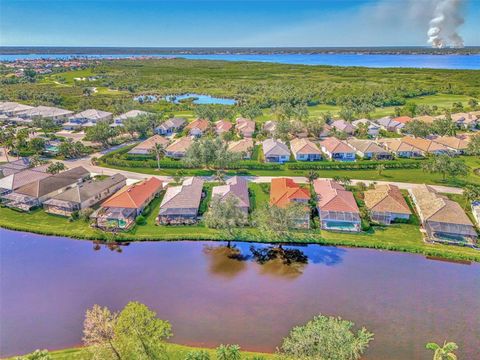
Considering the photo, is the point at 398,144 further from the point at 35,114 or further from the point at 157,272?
the point at 35,114

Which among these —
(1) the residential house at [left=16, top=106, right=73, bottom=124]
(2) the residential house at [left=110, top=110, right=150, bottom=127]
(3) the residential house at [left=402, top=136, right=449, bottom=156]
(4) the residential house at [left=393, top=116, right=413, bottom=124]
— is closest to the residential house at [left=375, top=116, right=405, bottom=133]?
(4) the residential house at [left=393, top=116, right=413, bottom=124]

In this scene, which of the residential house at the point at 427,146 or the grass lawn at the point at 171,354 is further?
the residential house at the point at 427,146

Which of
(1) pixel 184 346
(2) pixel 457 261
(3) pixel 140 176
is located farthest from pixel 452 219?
(3) pixel 140 176

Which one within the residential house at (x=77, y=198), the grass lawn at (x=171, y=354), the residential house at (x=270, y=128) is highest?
the residential house at (x=270, y=128)

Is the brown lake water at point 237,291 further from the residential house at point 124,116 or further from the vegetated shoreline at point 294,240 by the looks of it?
the residential house at point 124,116

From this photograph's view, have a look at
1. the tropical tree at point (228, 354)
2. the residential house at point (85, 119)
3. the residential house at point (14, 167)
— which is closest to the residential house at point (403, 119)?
the residential house at point (85, 119)

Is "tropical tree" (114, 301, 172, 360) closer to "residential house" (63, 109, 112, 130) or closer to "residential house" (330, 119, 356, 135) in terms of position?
"residential house" (330, 119, 356, 135)

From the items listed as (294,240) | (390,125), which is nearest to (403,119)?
(390,125)
